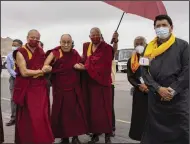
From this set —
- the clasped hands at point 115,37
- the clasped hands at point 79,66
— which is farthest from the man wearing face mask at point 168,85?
the clasped hands at point 115,37

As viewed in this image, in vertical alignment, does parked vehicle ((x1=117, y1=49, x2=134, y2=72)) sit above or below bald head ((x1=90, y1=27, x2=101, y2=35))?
below

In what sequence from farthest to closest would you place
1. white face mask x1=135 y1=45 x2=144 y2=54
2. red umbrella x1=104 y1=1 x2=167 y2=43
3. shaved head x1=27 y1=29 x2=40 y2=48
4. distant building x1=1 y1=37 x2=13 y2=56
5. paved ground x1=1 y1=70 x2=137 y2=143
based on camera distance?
distant building x1=1 y1=37 x2=13 y2=56, paved ground x1=1 y1=70 x2=137 y2=143, white face mask x1=135 y1=45 x2=144 y2=54, shaved head x1=27 y1=29 x2=40 y2=48, red umbrella x1=104 y1=1 x2=167 y2=43

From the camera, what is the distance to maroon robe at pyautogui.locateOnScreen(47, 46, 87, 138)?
650cm

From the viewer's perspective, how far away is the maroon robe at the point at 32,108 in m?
6.01

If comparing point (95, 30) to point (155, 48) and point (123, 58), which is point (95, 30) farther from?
point (123, 58)

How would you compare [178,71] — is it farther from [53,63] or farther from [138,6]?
[53,63]

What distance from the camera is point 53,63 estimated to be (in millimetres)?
6473

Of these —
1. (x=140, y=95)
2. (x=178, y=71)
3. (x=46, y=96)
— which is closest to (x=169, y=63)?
(x=178, y=71)

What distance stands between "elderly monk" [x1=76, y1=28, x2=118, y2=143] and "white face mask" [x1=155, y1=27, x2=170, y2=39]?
1.88 meters

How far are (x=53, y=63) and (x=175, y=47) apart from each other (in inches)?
90.7

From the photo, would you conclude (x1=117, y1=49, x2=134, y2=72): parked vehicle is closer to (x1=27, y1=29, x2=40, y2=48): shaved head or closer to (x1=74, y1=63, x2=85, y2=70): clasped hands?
(x1=74, y1=63, x2=85, y2=70): clasped hands

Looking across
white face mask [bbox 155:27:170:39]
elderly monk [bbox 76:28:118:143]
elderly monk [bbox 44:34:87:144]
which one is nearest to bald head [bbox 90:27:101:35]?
elderly monk [bbox 76:28:118:143]

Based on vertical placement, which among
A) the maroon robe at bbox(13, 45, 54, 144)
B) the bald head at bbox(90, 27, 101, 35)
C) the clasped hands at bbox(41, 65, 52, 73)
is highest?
the bald head at bbox(90, 27, 101, 35)

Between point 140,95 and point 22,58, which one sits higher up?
point 22,58
